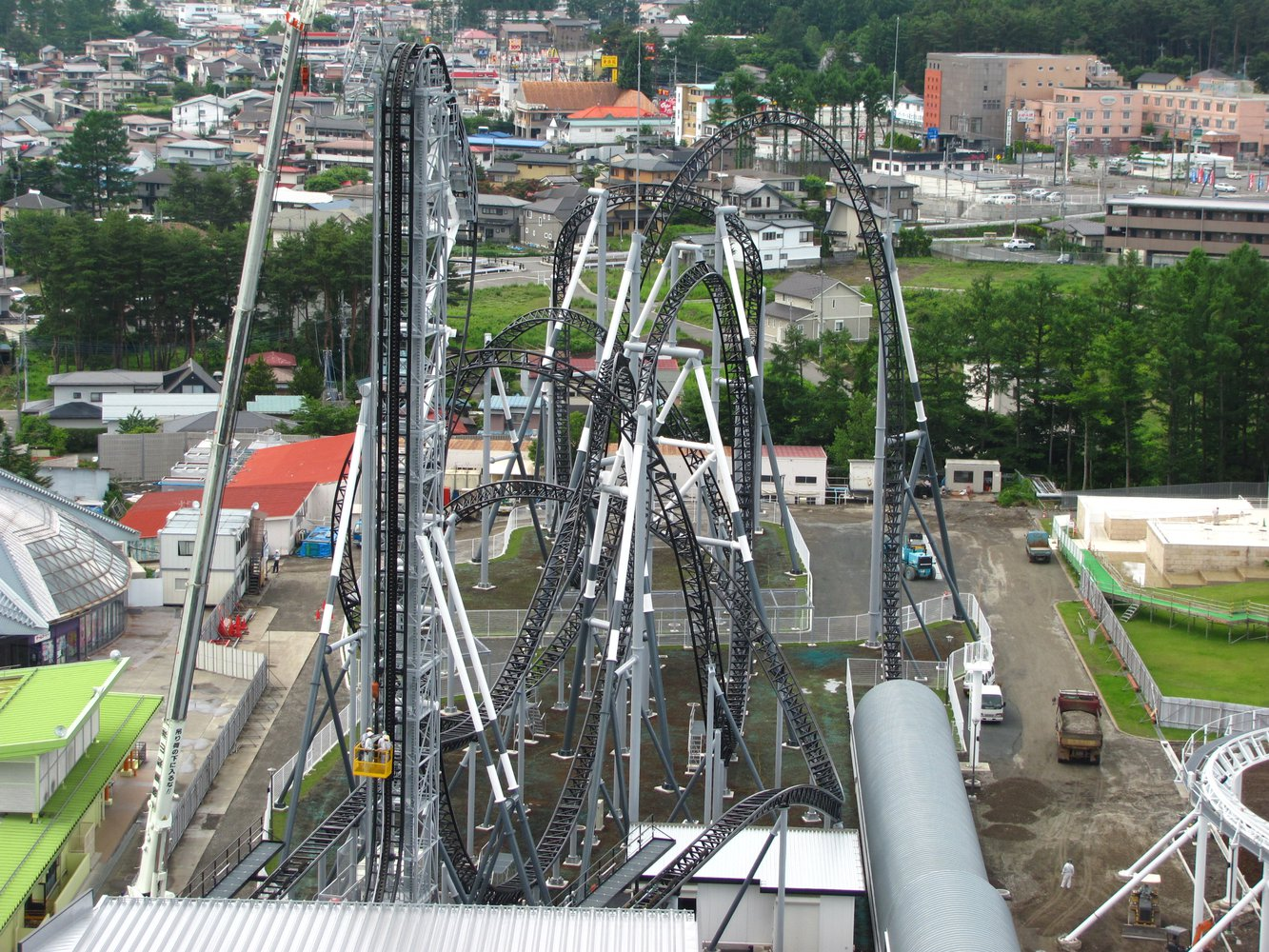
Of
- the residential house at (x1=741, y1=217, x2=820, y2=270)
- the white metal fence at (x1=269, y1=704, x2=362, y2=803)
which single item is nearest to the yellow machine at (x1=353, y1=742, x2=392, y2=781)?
the white metal fence at (x1=269, y1=704, x2=362, y2=803)

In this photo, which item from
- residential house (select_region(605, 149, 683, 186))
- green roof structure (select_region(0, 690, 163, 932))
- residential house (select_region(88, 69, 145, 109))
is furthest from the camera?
residential house (select_region(88, 69, 145, 109))

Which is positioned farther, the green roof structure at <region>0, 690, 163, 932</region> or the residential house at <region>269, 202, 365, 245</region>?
the residential house at <region>269, 202, 365, 245</region>

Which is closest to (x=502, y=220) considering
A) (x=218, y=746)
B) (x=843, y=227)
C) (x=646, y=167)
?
(x=646, y=167)

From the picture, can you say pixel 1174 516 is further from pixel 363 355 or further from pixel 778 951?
pixel 363 355

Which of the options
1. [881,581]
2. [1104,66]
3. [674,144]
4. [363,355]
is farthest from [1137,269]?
[1104,66]

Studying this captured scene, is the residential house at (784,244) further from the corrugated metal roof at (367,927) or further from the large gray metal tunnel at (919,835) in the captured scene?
the corrugated metal roof at (367,927)

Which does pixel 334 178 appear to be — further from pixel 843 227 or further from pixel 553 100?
pixel 553 100

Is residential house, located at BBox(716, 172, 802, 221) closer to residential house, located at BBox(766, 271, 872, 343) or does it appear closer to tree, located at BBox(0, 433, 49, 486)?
residential house, located at BBox(766, 271, 872, 343)

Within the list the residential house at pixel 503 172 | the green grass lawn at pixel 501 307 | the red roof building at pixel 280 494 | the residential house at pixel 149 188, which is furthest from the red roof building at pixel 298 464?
the residential house at pixel 503 172
